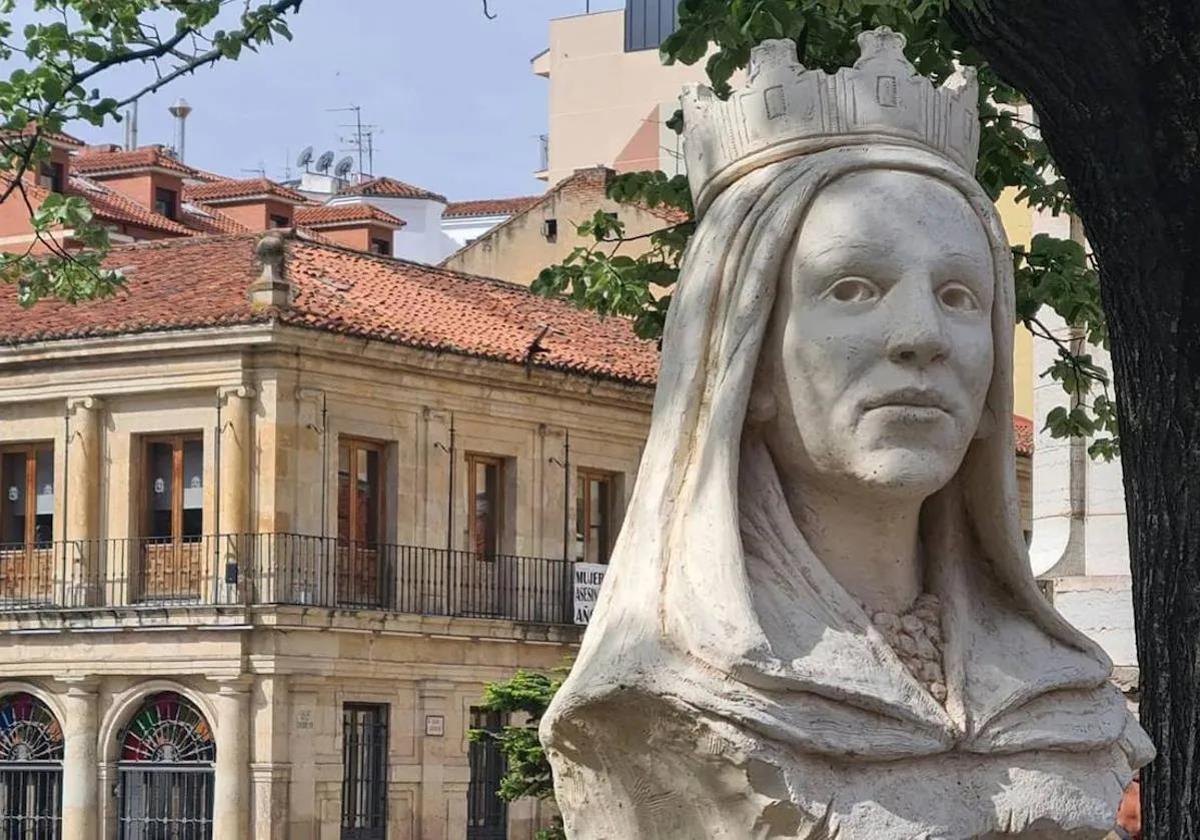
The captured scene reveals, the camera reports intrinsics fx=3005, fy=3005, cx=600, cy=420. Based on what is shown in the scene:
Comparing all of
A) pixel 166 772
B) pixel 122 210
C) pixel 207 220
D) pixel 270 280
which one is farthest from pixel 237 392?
pixel 207 220

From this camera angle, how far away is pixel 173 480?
35469mm

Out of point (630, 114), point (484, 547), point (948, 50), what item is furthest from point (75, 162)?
point (948, 50)

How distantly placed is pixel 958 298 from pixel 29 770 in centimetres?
3181

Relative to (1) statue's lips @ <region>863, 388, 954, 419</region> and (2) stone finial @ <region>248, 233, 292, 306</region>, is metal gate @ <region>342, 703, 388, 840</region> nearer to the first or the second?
(2) stone finial @ <region>248, 233, 292, 306</region>

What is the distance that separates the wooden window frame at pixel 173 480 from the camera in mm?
35281

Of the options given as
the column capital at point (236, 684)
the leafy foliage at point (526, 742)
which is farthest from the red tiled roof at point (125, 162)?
the leafy foliage at point (526, 742)

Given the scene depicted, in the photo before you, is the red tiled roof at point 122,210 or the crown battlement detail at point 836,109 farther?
the red tiled roof at point 122,210

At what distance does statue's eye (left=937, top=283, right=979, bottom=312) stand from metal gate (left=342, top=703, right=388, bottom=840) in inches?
1177

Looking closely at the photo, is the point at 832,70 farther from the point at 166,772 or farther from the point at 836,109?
the point at 166,772

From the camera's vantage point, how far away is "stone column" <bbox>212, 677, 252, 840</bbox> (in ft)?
109

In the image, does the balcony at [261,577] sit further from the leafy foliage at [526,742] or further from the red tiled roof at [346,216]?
the red tiled roof at [346,216]

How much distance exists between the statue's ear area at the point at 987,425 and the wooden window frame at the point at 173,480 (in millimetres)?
30769

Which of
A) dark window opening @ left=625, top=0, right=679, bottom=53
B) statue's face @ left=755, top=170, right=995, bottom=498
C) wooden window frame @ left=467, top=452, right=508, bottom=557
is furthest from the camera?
dark window opening @ left=625, top=0, right=679, bottom=53

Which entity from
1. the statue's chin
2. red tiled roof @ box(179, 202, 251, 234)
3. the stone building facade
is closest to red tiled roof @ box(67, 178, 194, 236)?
red tiled roof @ box(179, 202, 251, 234)
